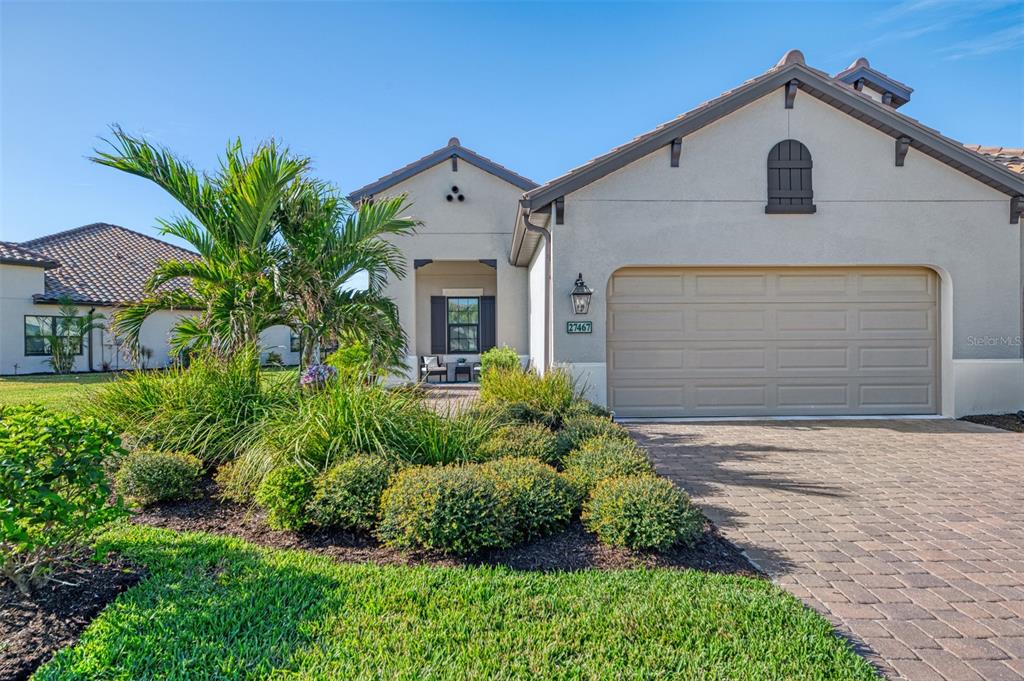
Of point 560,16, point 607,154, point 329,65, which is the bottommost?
point 607,154

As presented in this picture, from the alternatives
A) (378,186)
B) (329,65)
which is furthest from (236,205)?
(378,186)

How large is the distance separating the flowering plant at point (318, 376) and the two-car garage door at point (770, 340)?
5.23 m

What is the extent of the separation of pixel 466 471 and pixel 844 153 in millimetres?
8977

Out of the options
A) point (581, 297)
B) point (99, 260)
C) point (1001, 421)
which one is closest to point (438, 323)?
point (581, 297)

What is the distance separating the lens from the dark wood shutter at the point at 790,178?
9211mm

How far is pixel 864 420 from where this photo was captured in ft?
30.7

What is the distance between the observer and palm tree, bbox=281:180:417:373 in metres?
→ 7.22

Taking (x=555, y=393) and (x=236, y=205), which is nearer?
(x=236, y=205)

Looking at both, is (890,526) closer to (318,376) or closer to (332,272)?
(318,376)

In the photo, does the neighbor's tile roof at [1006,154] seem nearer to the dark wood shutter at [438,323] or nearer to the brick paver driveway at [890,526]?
the brick paver driveway at [890,526]

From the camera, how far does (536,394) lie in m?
7.57

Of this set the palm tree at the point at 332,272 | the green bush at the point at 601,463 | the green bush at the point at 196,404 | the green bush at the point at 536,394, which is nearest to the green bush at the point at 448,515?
the green bush at the point at 601,463

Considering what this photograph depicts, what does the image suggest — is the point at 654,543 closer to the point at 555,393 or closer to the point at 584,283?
the point at 555,393

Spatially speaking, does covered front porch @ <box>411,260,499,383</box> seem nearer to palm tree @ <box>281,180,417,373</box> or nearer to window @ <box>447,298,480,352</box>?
window @ <box>447,298,480,352</box>
